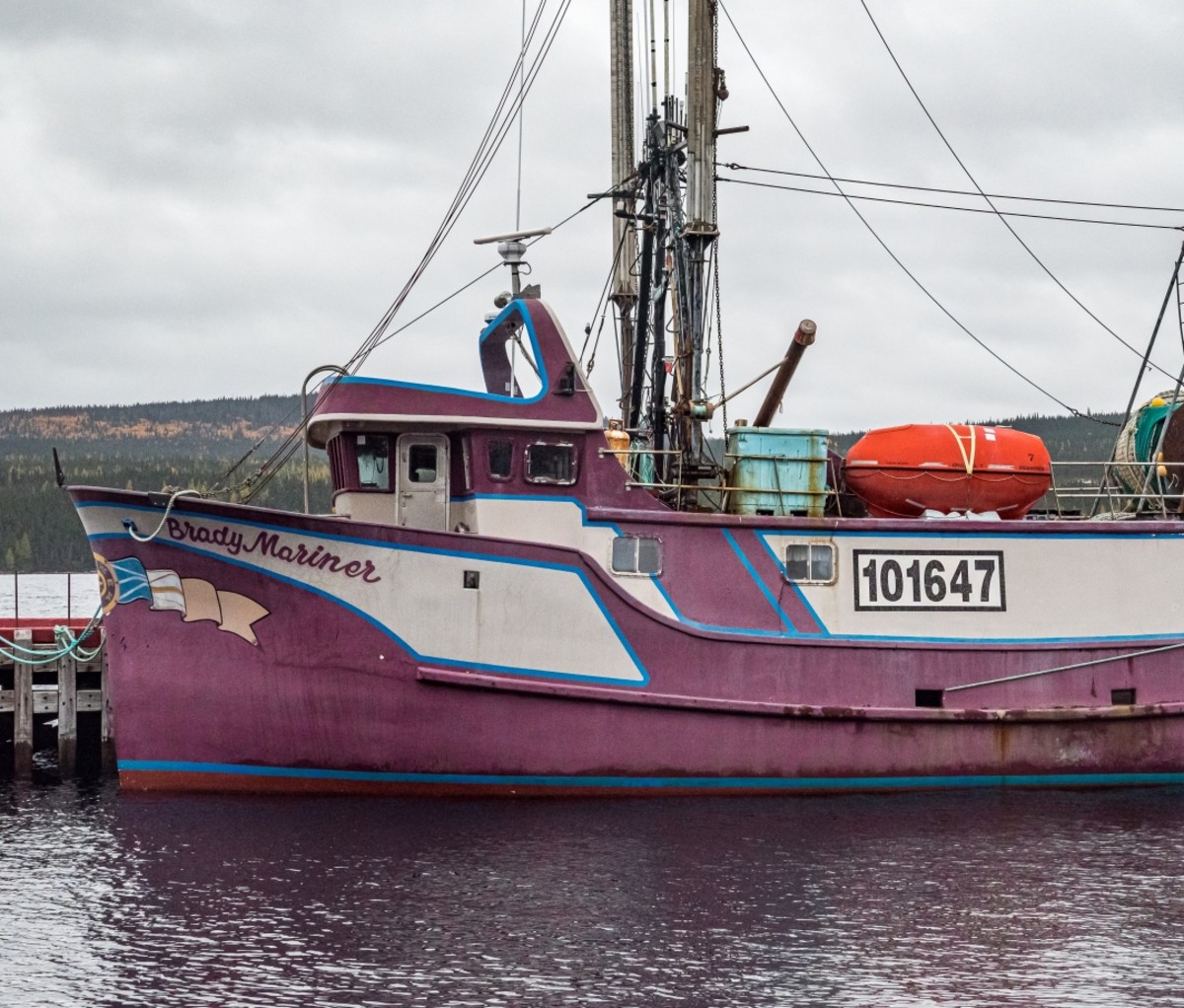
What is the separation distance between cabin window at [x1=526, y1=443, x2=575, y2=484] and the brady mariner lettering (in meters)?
2.15

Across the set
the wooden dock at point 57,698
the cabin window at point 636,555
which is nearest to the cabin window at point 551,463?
the cabin window at point 636,555

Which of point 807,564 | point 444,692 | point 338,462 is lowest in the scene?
point 444,692

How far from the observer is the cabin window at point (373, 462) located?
54.3ft

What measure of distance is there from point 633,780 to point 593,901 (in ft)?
11.9

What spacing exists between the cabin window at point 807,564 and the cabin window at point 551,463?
8.60 feet

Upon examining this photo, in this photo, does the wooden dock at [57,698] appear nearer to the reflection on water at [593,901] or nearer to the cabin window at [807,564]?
the reflection on water at [593,901]

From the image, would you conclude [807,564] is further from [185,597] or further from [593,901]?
[185,597]

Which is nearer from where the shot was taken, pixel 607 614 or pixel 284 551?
pixel 284 551

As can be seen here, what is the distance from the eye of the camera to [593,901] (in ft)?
41.1

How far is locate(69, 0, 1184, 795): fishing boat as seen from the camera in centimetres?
1552

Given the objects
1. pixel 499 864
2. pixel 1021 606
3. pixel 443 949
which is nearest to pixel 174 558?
pixel 499 864

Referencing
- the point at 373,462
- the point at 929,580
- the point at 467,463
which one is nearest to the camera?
the point at 467,463

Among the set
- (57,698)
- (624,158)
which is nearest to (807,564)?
(57,698)

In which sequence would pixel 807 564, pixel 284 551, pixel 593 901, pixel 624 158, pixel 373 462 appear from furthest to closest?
pixel 624 158 → pixel 807 564 → pixel 373 462 → pixel 284 551 → pixel 593 901
